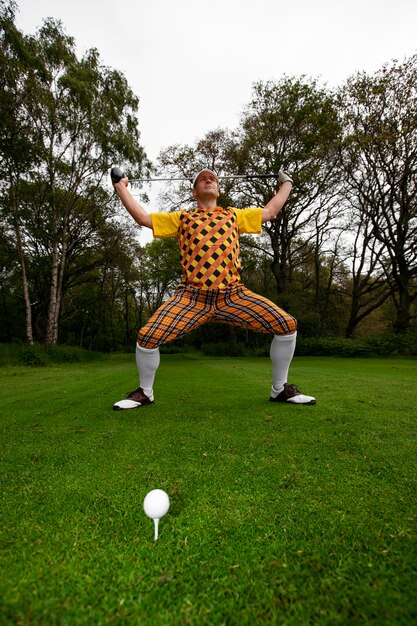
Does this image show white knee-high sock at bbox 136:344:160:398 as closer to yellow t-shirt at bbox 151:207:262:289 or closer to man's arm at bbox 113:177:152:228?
yellow t-shirt at bbox 151:207:262:289

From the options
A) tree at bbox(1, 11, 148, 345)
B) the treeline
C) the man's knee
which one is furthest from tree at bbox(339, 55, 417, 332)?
the man's knee

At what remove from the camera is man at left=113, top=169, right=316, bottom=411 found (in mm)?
3082

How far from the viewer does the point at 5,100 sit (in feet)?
40.5

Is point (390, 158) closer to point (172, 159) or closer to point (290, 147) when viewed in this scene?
point (290, 147)

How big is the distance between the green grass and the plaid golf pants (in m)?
1.13

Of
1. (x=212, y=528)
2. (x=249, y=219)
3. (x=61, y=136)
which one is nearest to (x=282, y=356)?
(x=249, y=219)

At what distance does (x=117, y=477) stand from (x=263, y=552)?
0.73 metres

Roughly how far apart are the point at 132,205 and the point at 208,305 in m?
1.37

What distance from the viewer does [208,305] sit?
3.20 m

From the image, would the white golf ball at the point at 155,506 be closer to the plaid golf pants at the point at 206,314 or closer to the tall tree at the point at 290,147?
the plaid golf pants at the point at 206,314

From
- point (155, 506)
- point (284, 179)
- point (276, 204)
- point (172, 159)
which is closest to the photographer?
point (155, 506)

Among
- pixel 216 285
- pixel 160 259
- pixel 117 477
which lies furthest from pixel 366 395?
pixel 160 259

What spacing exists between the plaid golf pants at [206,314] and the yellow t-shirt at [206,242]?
4.3 inches

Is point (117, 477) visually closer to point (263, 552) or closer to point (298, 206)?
point (263, 552)
